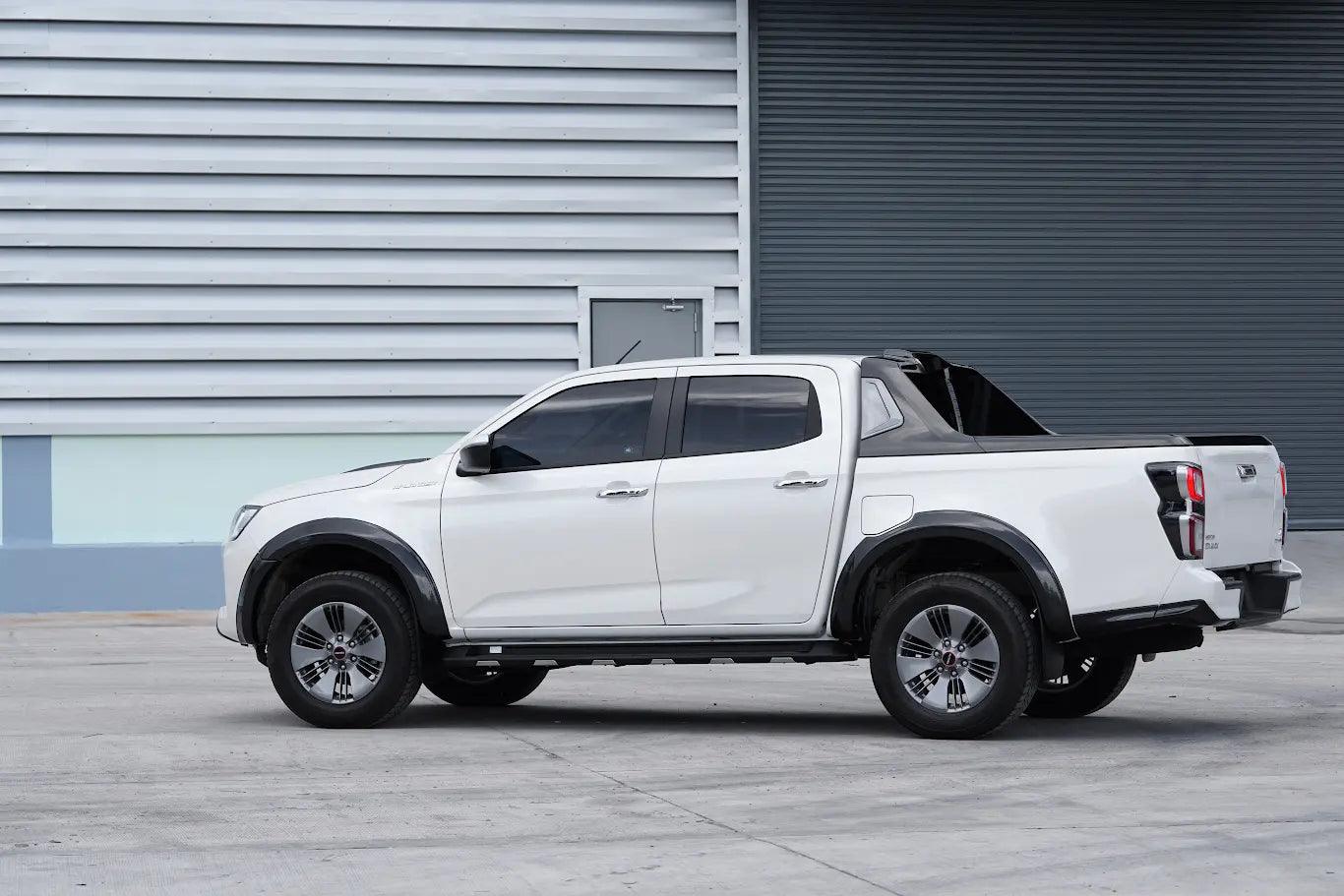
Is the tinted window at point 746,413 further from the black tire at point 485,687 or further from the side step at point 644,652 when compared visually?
the black tire at point 485,687

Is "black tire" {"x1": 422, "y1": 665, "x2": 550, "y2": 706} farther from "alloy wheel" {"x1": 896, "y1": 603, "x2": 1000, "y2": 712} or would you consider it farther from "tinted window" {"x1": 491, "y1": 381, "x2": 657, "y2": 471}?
"alloy wheel" {"x1": 896, "y1": 603, "x2": 1000, "y2": 712}

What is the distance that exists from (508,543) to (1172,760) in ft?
11.1

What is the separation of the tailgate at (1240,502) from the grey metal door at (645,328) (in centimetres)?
1047

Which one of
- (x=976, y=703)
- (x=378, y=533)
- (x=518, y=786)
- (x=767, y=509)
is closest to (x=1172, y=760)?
(x=976, y=703)

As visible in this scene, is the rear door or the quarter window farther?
the quarter window

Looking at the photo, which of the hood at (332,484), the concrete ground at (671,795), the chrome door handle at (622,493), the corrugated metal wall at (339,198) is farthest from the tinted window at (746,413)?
the corrugated metal wall at (339,198)

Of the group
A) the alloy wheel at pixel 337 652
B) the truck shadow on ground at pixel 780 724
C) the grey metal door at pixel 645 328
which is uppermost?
the grey metal door at pixel 645 328

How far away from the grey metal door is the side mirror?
9654 millimetres

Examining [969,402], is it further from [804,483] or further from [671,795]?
[671,795]

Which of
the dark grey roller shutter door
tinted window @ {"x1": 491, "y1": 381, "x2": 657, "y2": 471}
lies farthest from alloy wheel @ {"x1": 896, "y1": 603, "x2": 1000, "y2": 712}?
the dark grey roller shutter door

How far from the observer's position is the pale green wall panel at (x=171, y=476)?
19.2 meters

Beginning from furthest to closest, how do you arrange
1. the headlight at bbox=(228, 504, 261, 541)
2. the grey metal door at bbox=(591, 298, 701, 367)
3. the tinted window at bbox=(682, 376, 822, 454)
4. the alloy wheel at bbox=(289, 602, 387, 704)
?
the grey metal door at bbox=(591, 298, 701, 367)
the headlight at bbox=(228, 504, 261, 541)
the alloy wheel at bbox=(289, 602, 387, 704)
the tinted window at bbox=(682, 376, 822, 454)

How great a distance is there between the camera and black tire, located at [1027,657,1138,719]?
10.4m

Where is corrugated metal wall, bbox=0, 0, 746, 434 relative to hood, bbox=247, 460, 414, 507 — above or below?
above
